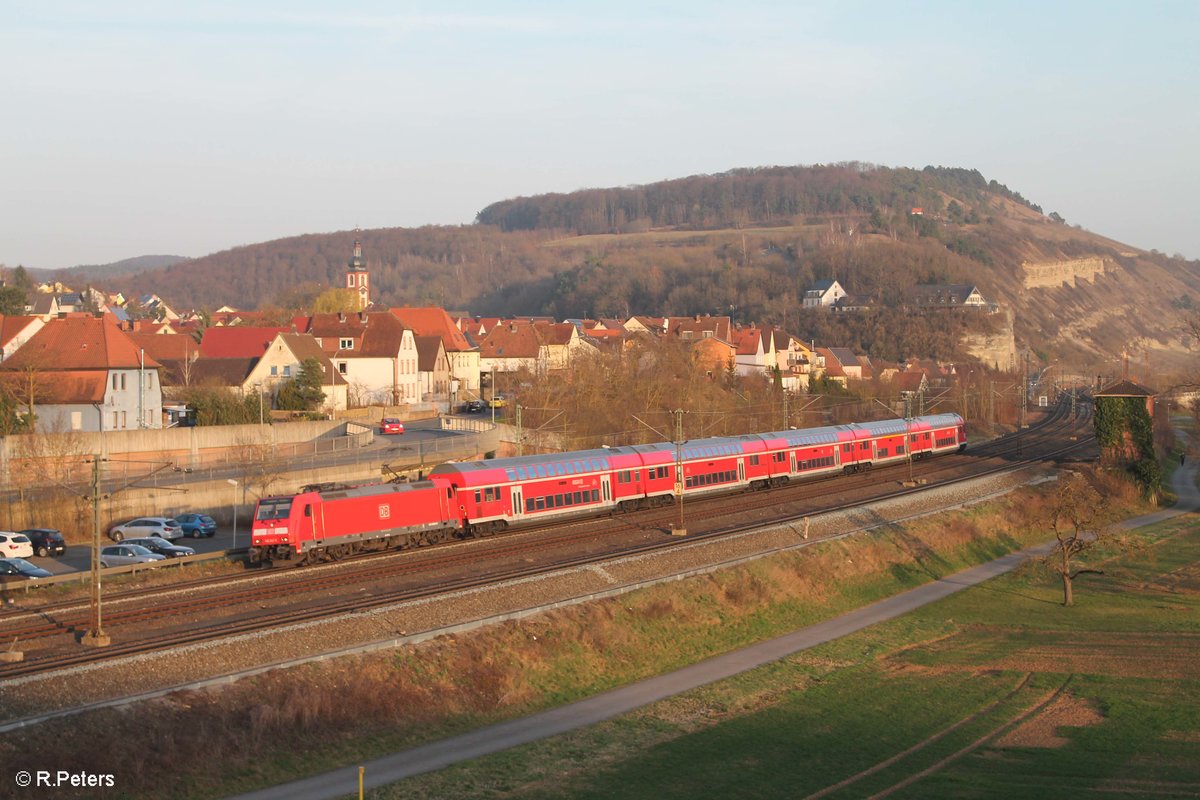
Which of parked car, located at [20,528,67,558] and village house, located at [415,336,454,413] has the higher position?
village house, located at [415,336,454,413]

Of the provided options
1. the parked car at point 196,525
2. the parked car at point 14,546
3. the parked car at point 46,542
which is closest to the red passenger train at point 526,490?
the parked car at point 14,546

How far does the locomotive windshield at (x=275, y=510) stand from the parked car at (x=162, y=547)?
7387mm

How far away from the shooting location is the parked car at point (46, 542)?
4388 cm

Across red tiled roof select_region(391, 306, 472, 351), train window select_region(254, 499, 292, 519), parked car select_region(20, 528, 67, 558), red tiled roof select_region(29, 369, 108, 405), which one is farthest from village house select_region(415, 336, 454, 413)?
train window select_region(254, 499, 292, 519)

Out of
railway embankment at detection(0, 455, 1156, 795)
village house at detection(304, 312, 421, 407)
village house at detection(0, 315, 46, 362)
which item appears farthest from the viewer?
village house at detection(304, 312, 421, 407)

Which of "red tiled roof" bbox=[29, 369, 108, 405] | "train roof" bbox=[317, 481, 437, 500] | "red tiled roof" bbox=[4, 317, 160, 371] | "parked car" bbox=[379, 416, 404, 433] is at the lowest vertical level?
"train roof" bbox=[317, 481, 437, 500]

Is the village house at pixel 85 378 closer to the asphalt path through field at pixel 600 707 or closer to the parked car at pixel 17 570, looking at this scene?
the parked car at pixel 17 570

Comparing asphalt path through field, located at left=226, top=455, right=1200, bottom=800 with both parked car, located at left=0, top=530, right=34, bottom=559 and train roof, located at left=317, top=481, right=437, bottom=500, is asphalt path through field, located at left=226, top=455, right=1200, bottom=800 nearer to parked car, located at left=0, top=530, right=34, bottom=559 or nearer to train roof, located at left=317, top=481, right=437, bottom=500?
train roof, located at left=317, top=481, right=437, bottom=500

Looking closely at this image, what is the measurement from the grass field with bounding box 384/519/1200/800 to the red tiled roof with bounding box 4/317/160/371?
148 ft

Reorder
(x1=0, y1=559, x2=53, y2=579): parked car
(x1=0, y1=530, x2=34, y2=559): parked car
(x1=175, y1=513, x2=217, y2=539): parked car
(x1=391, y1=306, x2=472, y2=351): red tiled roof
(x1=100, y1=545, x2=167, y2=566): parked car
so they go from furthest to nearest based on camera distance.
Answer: (x1=391, y1=306, x2=472, y2=351): red tiled roof
(x1=175, y1=513, x2=217, y2=539): parked car
(x1=0, y1=530, x2=34, y2=559): parked car
(x1=100, y1=545, x2=167, y2=566): parked car
(x1=0, y1=559, x2=53, y2=579): parked car

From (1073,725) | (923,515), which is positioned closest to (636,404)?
(923,515)

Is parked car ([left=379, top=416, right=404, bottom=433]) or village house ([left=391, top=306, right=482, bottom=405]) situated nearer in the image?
parked car ([left=379, top=416, right=404, bottom=433])

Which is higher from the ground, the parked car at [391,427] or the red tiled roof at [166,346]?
the red tiled roof at [166,346]

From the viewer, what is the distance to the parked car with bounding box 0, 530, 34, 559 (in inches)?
1635
